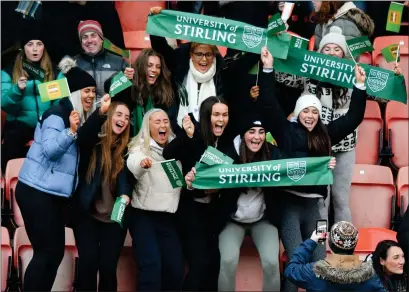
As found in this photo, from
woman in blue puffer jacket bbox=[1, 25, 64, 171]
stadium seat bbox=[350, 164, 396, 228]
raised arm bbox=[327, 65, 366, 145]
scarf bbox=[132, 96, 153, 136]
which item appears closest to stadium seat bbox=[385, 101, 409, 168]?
stadium seat bbox=[350, 164, 396, 228]

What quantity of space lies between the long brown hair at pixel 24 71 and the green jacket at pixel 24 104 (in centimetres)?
8

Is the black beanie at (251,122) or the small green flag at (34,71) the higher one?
the small green flag at (34,71)

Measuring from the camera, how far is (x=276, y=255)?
34.3 feet

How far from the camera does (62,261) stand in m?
10.8

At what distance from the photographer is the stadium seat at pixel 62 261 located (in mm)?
10789

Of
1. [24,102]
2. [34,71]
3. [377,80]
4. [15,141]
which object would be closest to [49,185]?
[34,71]

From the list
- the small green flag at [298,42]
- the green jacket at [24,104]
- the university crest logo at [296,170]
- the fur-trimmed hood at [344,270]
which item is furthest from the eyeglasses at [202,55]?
the fur-trimmed hood at [344,270]

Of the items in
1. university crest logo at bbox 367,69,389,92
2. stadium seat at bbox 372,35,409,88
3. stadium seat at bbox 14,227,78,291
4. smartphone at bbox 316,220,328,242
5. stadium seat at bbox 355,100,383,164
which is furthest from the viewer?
stadium seat at bbox 372,35,409,88

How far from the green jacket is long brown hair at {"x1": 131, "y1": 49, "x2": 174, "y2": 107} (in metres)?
0.91

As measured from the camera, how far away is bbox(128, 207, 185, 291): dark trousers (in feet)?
34.2

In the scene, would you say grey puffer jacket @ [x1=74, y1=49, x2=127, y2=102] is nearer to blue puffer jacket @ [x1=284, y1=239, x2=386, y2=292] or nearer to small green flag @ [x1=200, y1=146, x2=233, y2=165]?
small green flag @ [x1=200, y1=146, x2=233, y2=165]

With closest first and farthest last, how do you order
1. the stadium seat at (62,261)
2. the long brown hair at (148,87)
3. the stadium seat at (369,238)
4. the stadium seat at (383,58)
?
the stadium seat at (62,261) → the stadium seat at (369,238) → the long brown hair at (148,87) → the stadium seat at (383,58)

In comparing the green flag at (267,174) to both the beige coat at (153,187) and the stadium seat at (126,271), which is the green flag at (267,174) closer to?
the beige coat at (153,187)

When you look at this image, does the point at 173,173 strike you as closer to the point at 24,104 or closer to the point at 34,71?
the point at 34,71
